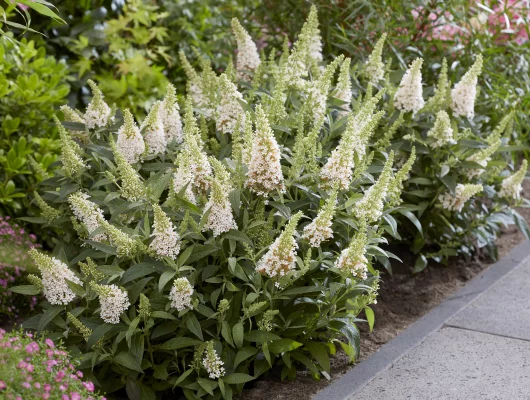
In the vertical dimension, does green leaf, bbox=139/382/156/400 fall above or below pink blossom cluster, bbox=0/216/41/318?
below

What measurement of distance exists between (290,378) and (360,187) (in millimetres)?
925

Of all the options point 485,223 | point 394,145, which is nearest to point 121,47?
point 394,145

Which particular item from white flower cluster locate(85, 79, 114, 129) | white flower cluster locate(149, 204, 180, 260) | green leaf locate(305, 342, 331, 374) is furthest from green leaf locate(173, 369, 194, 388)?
white flower cluster locate(85, 79, 114, 129)

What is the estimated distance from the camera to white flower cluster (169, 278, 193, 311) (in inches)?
111

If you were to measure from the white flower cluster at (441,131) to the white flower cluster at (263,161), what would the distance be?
132 cm

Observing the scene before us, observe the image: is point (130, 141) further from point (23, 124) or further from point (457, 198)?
point (457, 198)

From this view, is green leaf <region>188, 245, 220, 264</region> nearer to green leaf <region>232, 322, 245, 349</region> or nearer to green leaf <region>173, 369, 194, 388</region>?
green leaf <region>232, 322, 245, 349</region>

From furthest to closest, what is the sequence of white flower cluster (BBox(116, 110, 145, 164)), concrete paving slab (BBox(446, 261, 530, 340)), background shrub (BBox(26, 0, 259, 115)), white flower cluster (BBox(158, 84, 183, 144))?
background shrub (BBox(26, 0, 259, 115)), concrete paving slab (BBox(446, 261, 530, 340)), white flower cluster (BBox(158, 84, 183, 144)), white flower cluster (BBox(116, 110, 145, 164))

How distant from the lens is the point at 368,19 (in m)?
4.59

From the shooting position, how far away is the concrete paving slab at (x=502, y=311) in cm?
389

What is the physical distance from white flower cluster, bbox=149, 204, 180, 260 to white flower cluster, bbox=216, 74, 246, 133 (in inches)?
34.2

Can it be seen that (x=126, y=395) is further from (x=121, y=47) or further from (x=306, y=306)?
(x=121, y=47)

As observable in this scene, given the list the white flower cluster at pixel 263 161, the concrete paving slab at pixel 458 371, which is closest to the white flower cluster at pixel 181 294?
the white flower cluster at pixel 263 161

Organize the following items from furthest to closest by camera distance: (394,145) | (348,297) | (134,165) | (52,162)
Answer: (52,162)
(394,145)
(134,165)
(348,297)
